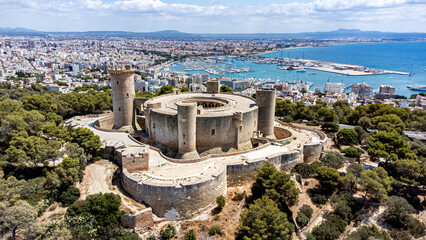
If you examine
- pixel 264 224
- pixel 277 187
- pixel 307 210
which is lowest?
pixel 307 210

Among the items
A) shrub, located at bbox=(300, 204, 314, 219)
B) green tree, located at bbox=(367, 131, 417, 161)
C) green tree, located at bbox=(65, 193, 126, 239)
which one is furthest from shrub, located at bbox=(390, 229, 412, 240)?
green tree, located at bbox=(65, 193, 126, 239)

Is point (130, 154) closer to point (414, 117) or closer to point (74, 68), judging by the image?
point (414, 117)

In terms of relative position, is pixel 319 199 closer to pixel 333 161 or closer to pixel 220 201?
pixel 333 161

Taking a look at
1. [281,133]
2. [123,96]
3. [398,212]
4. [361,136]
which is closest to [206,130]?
[281,133]

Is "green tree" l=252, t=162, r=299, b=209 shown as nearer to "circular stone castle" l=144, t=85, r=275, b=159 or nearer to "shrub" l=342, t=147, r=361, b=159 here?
"circular stone castle" l=144, t=85, r=275, b=159

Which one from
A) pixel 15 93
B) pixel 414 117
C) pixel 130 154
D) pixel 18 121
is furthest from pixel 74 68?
pixel 414 117

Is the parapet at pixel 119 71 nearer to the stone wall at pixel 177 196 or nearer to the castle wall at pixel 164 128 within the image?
the castle wall at pixel 164 128
